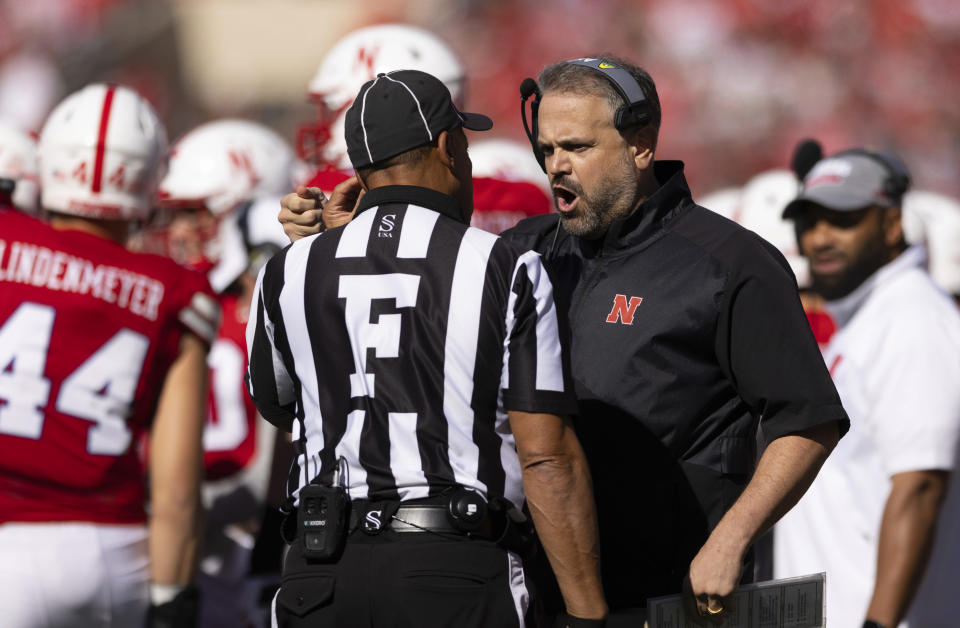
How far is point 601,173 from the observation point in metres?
3.07

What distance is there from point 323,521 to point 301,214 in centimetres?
83

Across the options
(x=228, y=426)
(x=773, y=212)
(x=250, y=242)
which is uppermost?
(x=773, y=212)

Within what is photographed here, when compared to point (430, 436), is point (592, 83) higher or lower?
higher

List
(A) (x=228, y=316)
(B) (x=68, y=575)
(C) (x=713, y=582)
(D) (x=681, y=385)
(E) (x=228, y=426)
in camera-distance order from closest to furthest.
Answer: (C) (x=713, y=582), (D) (x=681, y=385), (B) (x=68, y=575), (E) (x=228, y=426), (A) (x=228, y=316)

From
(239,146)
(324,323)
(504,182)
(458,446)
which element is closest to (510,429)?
(458,446)

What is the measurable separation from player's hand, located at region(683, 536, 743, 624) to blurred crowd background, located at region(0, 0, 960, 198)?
605 inches

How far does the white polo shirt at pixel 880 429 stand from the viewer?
4.34 metres

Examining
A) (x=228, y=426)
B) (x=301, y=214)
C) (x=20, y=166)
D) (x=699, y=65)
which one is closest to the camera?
(x=301, y=214)

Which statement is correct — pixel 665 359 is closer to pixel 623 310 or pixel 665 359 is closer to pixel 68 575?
pixel 623 310

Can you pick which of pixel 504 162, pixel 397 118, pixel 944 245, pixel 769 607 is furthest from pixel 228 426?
pixel 944 245

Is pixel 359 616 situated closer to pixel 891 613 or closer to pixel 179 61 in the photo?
pixel 891 613

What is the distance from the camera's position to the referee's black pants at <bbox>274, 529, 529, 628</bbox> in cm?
256

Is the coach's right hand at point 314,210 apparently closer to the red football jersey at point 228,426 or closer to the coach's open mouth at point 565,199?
the coach's open mouth at point 565,199

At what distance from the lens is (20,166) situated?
5.61m
